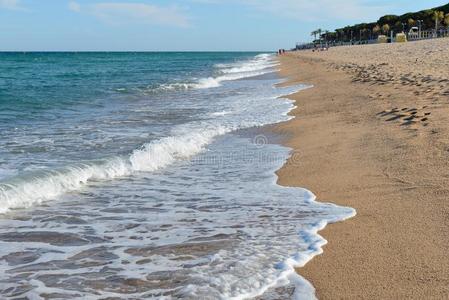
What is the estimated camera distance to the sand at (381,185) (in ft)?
11.1

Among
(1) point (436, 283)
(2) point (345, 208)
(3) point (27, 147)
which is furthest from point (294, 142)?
(1) point (436, 283)

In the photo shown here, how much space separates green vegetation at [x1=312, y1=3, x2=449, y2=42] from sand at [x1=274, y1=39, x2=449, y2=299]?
64655mm

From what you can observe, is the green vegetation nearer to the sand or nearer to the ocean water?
the sand

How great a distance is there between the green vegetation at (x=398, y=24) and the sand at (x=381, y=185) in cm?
6466

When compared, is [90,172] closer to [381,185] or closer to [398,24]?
[381,185]

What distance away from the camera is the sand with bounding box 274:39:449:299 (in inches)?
133

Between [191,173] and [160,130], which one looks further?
[160,130]

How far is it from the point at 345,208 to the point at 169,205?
1838mm

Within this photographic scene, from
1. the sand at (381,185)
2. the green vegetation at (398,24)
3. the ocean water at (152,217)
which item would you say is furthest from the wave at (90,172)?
the green vegetation at (398,24)

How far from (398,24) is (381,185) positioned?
94.4m

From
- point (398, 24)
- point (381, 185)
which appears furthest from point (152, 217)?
point (398, 24)

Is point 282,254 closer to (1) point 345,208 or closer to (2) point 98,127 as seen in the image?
(1) point 345,208

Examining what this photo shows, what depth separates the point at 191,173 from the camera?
A: 691cm

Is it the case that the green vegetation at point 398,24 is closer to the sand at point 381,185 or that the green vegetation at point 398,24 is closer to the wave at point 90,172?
the sand at point 381,185
